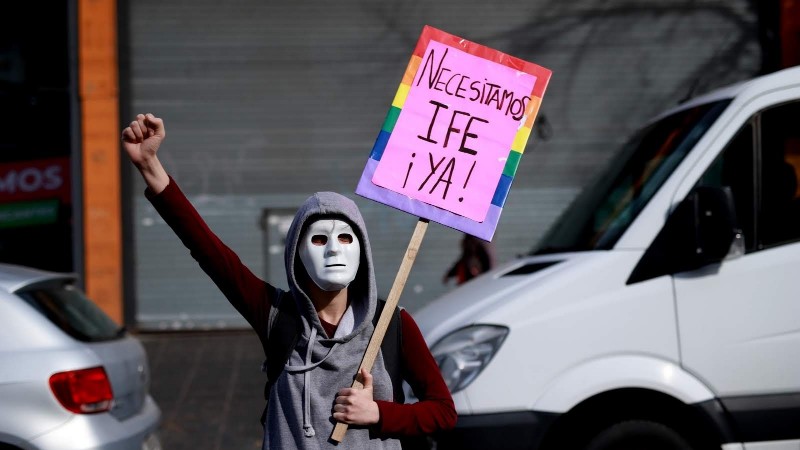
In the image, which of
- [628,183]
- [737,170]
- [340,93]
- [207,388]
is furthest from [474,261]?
[737,170]

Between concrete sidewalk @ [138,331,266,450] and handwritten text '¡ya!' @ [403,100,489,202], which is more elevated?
handwritten text '¡ya!' @ [403,100,489,202]

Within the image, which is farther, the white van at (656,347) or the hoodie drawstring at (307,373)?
the white van at (656,347)

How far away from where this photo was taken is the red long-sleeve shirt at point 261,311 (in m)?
3.21

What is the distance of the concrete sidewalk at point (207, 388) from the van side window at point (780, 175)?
14.0ft

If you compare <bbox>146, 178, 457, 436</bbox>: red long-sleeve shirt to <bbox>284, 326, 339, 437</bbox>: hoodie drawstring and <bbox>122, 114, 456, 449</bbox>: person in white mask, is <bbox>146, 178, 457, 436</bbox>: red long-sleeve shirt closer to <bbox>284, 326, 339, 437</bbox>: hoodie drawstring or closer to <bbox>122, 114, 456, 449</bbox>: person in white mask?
<bbox>122, 114, 456, 449</bbox>: person in white mask

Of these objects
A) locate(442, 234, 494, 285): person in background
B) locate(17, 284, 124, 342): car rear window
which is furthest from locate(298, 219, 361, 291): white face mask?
locate(442, 234, 494, 285): person in background

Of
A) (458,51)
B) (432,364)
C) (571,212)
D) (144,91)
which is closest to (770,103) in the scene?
(571,212)

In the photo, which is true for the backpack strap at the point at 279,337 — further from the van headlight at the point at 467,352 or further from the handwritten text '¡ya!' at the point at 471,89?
the van headlight at the point at 467,352

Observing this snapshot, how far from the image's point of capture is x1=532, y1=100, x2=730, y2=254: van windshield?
5438mm

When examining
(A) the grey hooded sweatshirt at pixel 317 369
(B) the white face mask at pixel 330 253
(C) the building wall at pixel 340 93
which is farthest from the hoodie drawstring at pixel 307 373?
(C) the building wall at pixel 340 93

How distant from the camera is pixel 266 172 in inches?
517

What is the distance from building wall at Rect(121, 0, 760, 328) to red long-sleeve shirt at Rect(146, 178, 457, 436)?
9.60m

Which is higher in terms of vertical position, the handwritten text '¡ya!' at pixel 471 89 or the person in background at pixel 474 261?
the handwritten text '¡ya!' at pixel 471 89

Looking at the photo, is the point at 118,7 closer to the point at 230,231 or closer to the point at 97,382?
the point at 230,231
